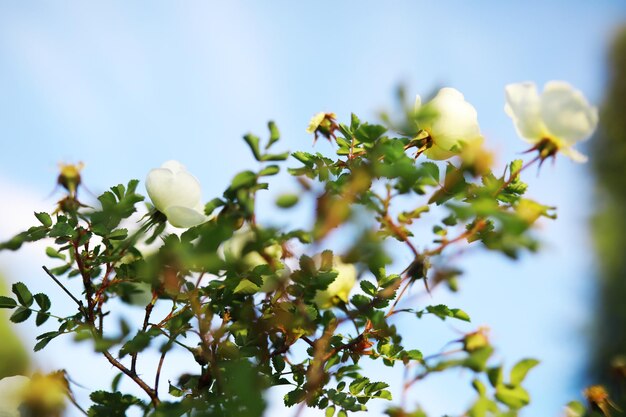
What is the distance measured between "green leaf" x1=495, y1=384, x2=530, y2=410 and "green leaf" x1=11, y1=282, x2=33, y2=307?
1.77 feet

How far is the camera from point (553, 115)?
1.76ft

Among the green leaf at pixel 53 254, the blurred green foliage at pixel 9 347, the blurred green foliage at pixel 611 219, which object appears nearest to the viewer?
the green leaf at pixel 53 254

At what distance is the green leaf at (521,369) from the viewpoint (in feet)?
1.53

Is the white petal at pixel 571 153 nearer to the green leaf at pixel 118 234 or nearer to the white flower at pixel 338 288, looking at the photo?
the white flower at pixel 338 288

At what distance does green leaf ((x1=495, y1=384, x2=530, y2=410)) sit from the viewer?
18.0 inches

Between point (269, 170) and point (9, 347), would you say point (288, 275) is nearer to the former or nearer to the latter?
point (269, 170)

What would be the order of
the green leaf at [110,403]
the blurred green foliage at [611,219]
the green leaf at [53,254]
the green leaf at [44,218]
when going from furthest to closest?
the blurred green foliage at [611,219] → the green leaf at [53,254] → the green leaf at [44,218] → the green leaf at [110,403]

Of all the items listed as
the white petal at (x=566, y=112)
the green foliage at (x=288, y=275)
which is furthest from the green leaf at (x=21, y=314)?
the white petal at (x=566, y=112)

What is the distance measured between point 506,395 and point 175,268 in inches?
11.8

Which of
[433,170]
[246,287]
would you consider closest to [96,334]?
[246,287]

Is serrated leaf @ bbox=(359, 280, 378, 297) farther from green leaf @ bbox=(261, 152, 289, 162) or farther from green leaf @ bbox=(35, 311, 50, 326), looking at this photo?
green leaf @ bbox=(35, 311, 50, 326)

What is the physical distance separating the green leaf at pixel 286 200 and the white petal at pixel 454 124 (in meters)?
0.23

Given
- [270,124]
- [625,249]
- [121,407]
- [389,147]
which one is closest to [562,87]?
[389,147]

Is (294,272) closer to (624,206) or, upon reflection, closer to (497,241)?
(497,241)
